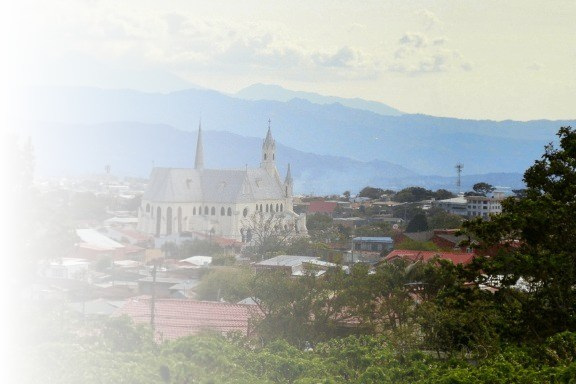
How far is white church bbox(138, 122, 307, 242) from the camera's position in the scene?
39.1m

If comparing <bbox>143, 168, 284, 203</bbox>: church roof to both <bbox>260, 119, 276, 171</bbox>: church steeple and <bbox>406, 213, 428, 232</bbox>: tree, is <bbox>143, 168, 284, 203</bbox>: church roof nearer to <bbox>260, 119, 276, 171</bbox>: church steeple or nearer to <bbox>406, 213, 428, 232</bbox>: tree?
<bbox>260, 119, 276, 171</bbox>: church steeple

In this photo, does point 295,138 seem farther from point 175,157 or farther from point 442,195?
point 175,157

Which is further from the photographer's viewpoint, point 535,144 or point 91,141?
point 535,144

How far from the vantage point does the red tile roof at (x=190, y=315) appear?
7.80 metres

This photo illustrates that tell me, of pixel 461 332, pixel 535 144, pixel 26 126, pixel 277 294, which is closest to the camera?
pixel 461 332

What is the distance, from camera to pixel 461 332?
268 inches

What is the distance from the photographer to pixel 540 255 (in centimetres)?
622

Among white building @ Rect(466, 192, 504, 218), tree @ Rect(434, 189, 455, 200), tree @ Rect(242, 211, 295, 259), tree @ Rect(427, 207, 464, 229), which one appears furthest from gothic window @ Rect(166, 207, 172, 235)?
tree @ Rect(434, 189, 455, 200)

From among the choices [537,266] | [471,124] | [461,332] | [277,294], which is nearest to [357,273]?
[277,294]

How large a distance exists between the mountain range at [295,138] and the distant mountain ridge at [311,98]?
0.40 feet

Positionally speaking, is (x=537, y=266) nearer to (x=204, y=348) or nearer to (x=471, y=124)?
(x=204, y=348)

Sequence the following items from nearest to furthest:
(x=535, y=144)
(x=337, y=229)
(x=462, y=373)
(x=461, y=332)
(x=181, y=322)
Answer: (x=462, y=373) → (x=461, y=332) → (x=181, y=322) → (x=337, y=229) → (x=535, y=144)

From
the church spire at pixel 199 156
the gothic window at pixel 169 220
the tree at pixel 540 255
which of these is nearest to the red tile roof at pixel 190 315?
the tree at pixel 540 255

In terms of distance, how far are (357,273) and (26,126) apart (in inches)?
196
